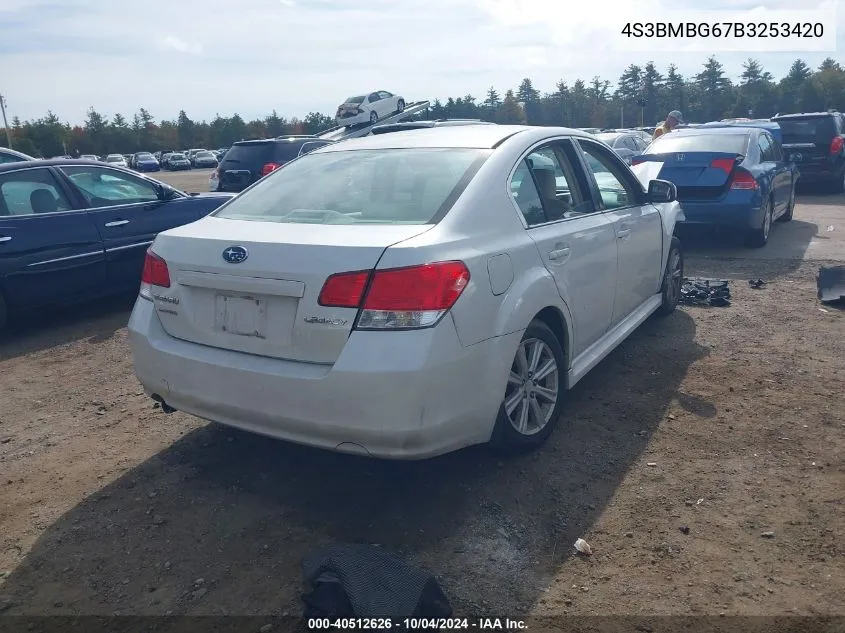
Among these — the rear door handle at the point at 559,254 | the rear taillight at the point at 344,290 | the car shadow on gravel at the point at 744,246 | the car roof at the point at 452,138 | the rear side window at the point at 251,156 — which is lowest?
the car shadow on gravel at the point at 744,246

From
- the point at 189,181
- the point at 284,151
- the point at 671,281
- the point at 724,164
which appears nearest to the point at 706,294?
the point at 671,281

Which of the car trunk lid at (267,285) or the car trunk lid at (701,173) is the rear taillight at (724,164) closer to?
the car trunk lid at (701,173)

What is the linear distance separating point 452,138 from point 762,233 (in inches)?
266

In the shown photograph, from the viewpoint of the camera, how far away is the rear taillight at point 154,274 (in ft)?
11.4

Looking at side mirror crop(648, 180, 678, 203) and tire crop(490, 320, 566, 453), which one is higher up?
side mirror crop(648, 180, 678, 203)

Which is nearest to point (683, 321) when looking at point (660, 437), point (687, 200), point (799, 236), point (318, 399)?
point (660, 437)

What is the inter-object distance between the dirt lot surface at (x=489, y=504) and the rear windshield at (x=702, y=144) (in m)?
5.04

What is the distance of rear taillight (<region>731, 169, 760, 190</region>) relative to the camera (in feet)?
29.6

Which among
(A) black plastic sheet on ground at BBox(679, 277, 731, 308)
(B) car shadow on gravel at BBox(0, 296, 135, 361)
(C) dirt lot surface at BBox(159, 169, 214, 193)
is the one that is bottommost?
(A) black plastic sheet on ground at BBox(679, 277, 731, 308)

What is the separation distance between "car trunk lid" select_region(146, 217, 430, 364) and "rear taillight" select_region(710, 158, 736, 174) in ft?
23.2

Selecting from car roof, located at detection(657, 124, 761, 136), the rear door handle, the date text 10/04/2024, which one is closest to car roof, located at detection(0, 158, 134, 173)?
the rear door handle

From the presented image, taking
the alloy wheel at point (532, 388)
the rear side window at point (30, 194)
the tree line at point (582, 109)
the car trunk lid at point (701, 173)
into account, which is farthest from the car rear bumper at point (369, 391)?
the tree line at point (582, 109)

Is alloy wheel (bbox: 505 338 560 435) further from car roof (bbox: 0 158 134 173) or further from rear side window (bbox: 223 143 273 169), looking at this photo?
rear side window (bbox: 223 143 273 169)

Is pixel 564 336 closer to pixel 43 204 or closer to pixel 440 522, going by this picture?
pixel 440 522
